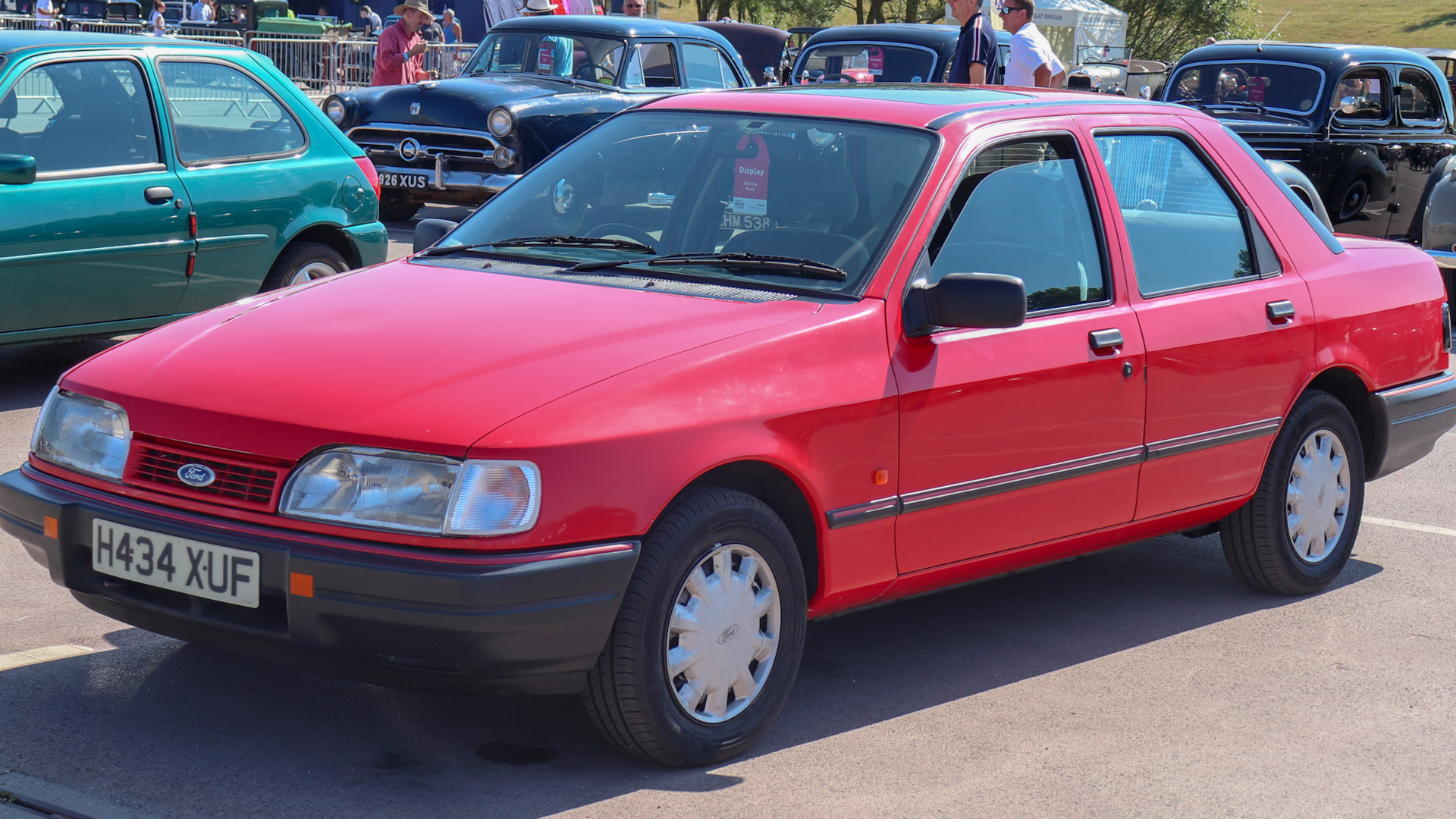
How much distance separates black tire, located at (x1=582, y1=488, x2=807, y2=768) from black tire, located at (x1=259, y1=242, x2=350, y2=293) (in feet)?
15.9

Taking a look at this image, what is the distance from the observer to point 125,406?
367cm

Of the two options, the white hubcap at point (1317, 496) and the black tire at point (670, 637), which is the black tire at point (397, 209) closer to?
the white hubcap at point (1317, 496)

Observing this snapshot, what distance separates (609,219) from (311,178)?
413 centimetres

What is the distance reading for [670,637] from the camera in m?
3.63

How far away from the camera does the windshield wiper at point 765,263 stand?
4.14 metres

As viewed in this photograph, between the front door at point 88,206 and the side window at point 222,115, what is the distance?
16cm

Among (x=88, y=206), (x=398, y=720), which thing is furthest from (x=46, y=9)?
(x=398, y=720)

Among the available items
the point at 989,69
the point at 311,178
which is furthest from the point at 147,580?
the point at 989,69

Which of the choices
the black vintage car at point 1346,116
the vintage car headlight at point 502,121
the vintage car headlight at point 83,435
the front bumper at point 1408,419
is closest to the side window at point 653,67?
the vintage car headlight at point 502,121

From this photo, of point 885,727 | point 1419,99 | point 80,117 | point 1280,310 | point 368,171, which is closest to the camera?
point 885,727

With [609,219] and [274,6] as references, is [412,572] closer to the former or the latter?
[609,219]

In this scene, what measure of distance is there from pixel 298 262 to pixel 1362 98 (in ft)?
27.7

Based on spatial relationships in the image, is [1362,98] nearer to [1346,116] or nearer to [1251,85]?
[1346,116]

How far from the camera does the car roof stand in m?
4.54
